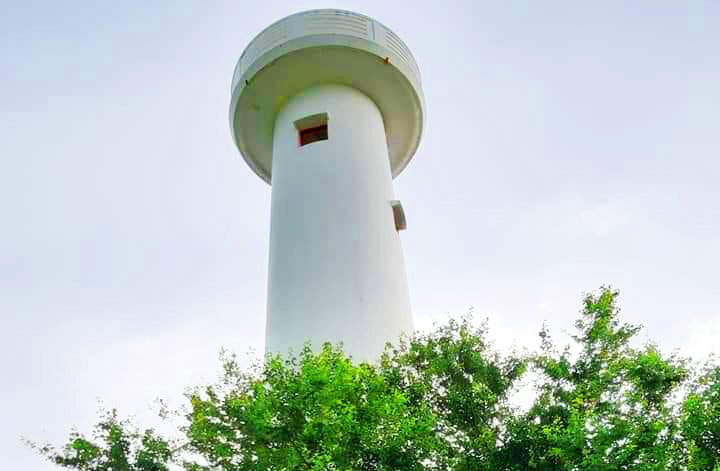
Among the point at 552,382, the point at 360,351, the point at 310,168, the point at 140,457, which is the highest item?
the point at 310,168

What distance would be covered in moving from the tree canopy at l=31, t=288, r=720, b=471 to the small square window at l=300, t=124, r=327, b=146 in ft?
24.1

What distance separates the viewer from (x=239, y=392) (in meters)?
6.83

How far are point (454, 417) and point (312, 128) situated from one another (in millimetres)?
8785

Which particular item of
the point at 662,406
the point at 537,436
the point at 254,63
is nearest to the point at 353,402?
the point at 537,436

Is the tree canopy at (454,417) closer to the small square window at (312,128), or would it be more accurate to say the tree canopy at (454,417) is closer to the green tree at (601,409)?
the green tree at (601,409)

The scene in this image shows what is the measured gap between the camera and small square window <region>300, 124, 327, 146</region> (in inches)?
541

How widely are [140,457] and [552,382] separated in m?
4.27

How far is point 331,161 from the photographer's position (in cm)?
1264

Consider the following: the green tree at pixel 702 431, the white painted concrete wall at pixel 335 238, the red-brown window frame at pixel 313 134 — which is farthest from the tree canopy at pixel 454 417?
the red-brown window frame at pixel 313 134

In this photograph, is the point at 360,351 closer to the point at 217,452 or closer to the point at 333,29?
the point at 217,452

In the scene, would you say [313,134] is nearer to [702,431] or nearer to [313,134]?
[313,134]

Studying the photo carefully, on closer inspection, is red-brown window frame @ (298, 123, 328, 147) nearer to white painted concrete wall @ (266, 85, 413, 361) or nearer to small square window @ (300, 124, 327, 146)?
small square window @ (300, 124, 327, 146)

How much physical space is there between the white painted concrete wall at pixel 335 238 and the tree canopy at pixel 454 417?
304 cm

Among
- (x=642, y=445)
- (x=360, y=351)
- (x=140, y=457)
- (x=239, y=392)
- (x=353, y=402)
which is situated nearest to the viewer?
(x=642, y=445)
